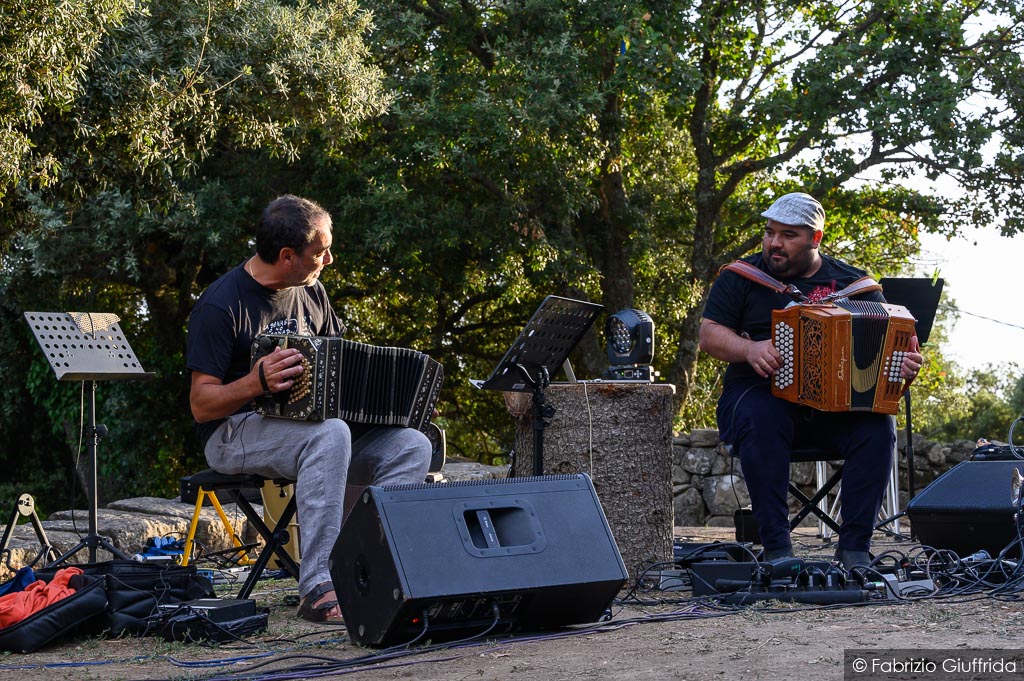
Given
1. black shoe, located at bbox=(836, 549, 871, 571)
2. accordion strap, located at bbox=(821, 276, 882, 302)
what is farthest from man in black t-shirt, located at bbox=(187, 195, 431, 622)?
accordion strap, located at bbox=(821, 276, 882, 302)

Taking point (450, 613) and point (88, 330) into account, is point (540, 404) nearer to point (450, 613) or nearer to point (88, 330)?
point (450, 613)

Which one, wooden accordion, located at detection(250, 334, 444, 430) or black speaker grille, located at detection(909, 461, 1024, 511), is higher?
wooden accordion, located at detection(250, 334, 444, 430)

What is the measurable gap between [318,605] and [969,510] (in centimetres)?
253

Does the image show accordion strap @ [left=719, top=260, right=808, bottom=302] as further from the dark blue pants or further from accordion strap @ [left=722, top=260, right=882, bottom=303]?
the dark blue pants

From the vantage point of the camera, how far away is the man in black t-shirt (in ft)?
11.2

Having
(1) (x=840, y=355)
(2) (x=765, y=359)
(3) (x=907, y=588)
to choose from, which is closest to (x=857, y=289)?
(1) (x=840, y=355)

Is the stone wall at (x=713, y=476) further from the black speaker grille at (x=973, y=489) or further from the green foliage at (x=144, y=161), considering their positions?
the black speaker grille at (x=973, y=489)

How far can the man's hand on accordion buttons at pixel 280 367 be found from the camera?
3402 millimetres

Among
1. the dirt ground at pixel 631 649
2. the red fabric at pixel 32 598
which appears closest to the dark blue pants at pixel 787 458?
the dirt ground at pixel 631 649

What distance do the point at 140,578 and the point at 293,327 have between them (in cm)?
99

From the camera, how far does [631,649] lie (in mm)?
2699

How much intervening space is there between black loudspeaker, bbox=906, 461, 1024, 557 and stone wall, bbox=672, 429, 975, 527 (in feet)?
14.8

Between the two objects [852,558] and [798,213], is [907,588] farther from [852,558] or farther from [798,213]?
[798,213]

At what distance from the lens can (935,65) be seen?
10.6 meters
